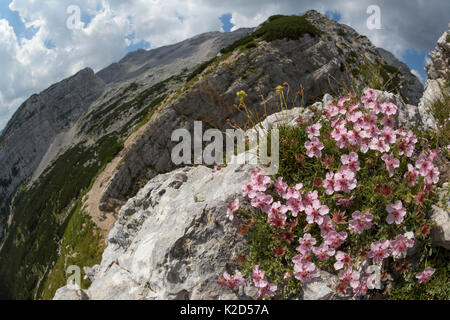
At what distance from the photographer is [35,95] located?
13225 cm

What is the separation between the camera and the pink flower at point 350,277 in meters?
3.08

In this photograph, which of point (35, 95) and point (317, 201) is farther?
point (35, 95)

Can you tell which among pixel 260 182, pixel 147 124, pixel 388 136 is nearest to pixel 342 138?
→ pixel 388 136

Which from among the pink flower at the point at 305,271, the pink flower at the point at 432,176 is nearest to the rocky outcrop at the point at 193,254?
the pink flower at the point at 305,271

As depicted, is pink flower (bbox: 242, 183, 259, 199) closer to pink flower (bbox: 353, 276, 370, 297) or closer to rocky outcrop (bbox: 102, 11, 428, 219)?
pink flower (bbox: 353, 276, 370, 297)

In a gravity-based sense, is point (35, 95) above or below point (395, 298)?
above

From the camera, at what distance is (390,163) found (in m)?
3.45

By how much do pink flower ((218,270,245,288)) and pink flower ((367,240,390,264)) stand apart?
5.35 ft

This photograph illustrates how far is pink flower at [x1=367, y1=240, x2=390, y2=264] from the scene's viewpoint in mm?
3136

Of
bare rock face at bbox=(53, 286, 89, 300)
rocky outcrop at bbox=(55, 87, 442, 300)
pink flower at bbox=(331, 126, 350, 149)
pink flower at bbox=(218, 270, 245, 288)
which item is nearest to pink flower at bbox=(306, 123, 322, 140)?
pink flower at bbox=(331, 126, 350, 149)

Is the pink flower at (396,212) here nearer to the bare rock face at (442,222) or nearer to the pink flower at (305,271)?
the bare rock face at (442,222)
